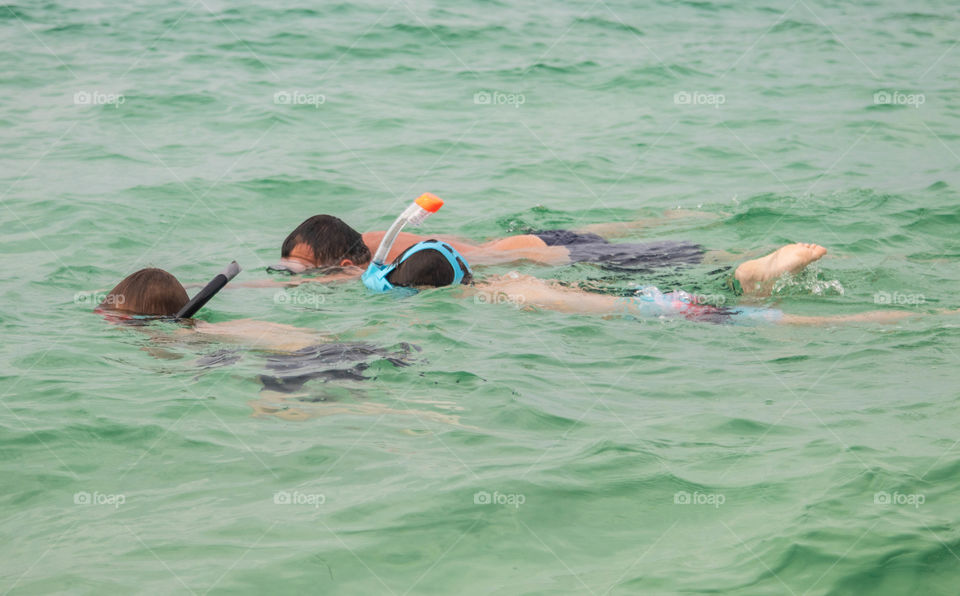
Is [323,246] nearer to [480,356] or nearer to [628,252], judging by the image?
[480,356]

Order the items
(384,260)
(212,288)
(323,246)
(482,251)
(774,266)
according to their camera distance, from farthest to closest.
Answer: (482,251) < (323,246) < (384,260) < (774,266) < (212,288)

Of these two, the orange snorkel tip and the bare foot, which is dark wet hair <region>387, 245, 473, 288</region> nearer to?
the orange snorkel tip

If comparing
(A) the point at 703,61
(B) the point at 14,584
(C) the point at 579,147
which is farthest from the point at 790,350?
(A) the point at 703,61

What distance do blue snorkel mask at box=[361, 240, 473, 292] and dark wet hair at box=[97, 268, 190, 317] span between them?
48.9 inches

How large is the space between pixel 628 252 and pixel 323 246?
225cm

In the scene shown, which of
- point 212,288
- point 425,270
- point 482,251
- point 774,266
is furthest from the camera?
point 482,251

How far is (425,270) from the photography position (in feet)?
19.4

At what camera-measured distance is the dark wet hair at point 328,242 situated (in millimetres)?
6555

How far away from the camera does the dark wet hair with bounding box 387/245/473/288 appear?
5906 millimetres

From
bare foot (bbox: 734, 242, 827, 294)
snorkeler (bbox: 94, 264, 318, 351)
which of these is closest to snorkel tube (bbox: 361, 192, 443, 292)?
snorkeler (bbox: 94, 264, 318, 351)

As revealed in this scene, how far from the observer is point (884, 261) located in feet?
22.4

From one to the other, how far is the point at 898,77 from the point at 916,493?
11681mm

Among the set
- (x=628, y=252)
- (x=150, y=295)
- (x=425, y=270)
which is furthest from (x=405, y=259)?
(x=628, y=252)

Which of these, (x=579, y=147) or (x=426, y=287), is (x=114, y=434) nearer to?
(x=426, y=287)
